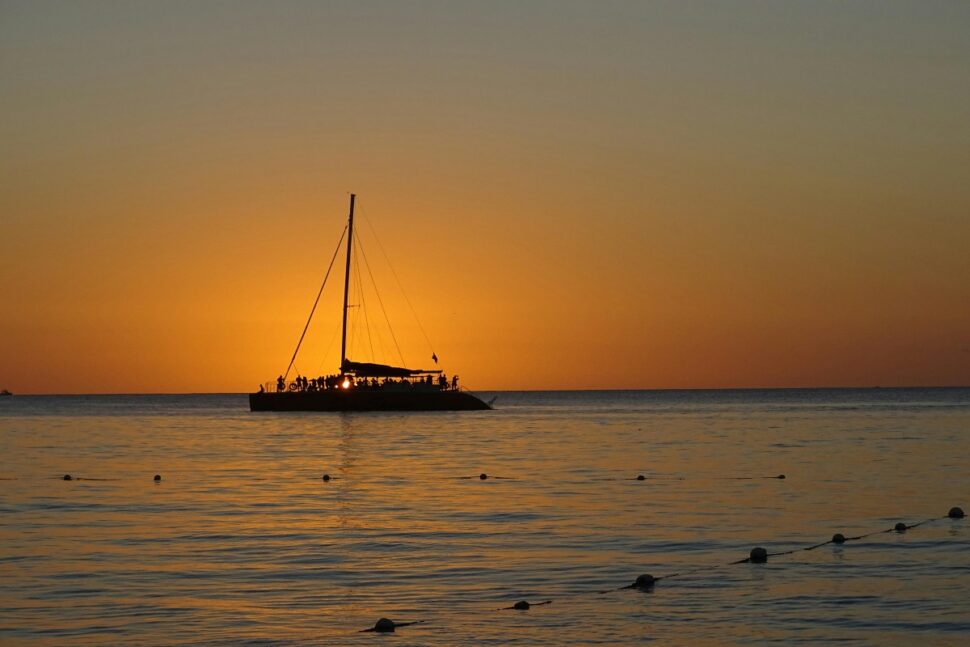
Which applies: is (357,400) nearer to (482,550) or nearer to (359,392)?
(359,392)

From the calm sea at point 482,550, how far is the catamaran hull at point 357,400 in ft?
211

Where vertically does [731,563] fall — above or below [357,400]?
below

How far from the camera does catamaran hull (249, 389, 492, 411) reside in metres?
136

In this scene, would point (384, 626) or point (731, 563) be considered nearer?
point (384, 626)

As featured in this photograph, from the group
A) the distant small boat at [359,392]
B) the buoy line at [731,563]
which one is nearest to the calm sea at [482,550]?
the buoy line at [731,563]

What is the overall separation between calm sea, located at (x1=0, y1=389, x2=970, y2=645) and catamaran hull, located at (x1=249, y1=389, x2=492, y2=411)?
6445 cm

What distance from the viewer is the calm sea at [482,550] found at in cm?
2383

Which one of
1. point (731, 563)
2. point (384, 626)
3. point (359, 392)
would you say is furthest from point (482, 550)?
point (359, 392)

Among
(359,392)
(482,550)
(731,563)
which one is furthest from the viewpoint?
(359,392)

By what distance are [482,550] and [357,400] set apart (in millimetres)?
103780

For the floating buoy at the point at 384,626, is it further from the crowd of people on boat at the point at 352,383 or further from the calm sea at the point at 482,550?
the crowd of people on boat at the point at 352,383

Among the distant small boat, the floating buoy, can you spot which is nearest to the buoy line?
the floating buoy

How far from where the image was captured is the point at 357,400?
136 meters

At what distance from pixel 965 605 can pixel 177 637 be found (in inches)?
559
